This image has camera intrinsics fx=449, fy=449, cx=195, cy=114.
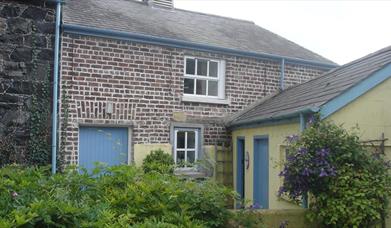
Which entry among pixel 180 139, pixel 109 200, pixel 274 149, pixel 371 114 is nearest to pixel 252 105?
pixel 180 139

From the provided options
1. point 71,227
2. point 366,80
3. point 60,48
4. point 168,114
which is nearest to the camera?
point 71,227

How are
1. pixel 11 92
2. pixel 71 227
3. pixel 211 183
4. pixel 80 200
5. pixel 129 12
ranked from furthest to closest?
pixel 129 12 < pixel 11 92 < pixel 211 183 < pixel 80 200 < pixel 71 227

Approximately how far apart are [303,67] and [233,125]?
356cm

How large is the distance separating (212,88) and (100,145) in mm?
3862

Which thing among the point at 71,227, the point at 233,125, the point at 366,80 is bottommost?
the point at 71,227

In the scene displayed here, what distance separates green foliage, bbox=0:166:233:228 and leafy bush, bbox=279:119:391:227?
170cm

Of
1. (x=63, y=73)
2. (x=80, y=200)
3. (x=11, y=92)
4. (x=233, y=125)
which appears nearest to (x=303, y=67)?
(x=233, y=125)

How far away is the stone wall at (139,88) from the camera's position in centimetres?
1123

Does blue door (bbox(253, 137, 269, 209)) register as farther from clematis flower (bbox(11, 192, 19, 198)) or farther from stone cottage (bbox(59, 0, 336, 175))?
clematis flower (bbox(11, 192, 19, 198))

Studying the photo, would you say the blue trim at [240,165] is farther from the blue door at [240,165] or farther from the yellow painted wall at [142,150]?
the yellow painted wall at [142,150]

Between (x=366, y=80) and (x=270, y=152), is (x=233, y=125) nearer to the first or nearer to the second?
(x=270, y=152)

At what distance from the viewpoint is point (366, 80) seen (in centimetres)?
853

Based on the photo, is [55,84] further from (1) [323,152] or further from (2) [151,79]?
(1) [323,152]

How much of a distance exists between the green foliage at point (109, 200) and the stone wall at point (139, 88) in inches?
217
